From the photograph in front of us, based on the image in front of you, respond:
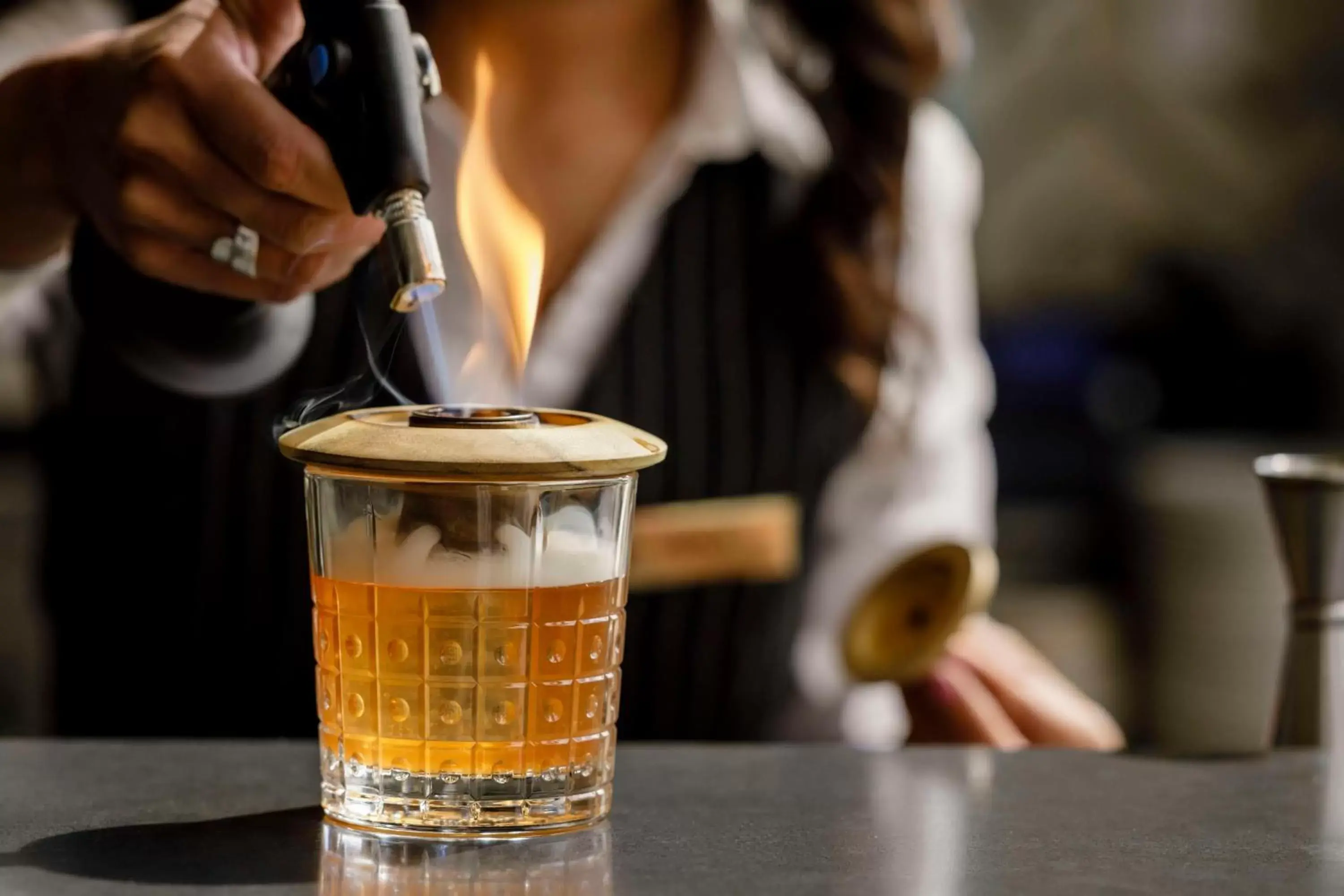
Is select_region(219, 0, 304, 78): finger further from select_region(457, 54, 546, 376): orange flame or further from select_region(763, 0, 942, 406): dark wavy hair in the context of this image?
select_region(763, 0, 942, 406): dark wavy hair

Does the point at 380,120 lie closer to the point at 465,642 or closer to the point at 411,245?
the point at 411,245

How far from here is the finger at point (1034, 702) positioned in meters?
1.13

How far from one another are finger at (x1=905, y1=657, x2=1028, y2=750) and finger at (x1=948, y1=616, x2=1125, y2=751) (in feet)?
0.12

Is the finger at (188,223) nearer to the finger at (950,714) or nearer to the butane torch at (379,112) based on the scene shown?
the butane torch at (379,112)

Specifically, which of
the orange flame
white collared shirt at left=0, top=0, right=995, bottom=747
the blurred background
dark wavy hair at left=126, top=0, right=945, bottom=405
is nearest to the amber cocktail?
the orange flame

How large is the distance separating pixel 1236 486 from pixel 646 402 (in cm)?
135

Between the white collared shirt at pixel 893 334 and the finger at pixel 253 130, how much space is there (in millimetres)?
559

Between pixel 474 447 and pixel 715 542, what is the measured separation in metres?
0.83

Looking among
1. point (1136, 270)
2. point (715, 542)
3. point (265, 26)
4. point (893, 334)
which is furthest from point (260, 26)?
point (1136, 270)

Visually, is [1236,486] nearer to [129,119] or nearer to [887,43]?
[887,43]

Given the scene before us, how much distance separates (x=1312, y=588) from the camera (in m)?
0.82

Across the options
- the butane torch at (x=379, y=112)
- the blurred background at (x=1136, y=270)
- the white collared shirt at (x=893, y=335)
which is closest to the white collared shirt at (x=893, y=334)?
the white collared shirt at (x=893, y=335)

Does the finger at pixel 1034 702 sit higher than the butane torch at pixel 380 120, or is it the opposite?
the butane torch at pixel 380 120

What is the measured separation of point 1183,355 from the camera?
2797 mm
